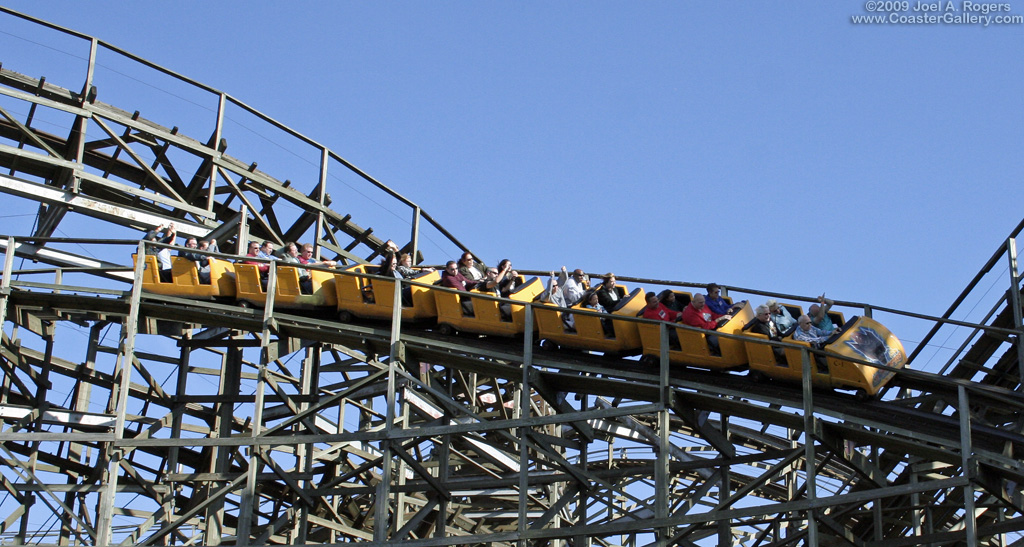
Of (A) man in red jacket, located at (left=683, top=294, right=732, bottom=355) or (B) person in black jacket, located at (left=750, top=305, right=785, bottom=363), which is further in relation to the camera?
(A) man in red jacket, located at (left=683, top=294, right=732, bottom=355)

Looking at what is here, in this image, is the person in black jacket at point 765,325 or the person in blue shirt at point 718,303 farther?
the person in blue shirt at point 718,303

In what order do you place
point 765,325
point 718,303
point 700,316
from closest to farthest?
1. point 765,325
2. point 700,316
3. point 718,303

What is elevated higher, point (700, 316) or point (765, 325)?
point (700, 316)

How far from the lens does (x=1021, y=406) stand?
15.0 m

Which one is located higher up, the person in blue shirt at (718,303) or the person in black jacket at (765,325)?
the person in blue shirt at (718,303)

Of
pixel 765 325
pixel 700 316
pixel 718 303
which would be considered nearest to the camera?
pixel 765 325

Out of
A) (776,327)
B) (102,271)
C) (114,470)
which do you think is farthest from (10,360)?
(776,327)

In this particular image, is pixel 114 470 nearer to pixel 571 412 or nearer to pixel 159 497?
pixel 159 497

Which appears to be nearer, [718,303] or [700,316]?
[700,316]

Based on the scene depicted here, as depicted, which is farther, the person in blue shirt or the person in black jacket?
the person in blue shirt

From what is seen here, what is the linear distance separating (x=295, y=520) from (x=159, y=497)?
1.96 meters

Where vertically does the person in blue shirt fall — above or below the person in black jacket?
above

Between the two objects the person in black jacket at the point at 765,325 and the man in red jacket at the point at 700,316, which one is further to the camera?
the man in red jacket at the point at 700,316

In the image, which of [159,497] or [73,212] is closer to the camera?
[159,497]
